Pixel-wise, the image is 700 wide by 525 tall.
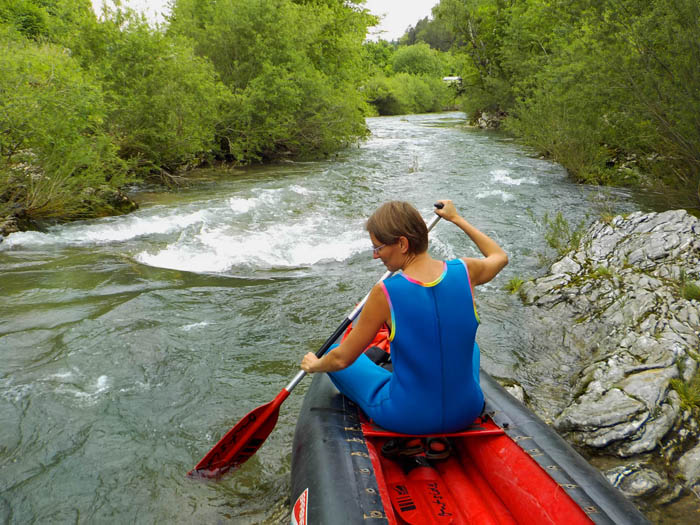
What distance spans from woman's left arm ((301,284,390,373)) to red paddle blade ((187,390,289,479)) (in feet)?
2.58

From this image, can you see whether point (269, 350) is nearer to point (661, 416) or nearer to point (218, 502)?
point (218, 502)

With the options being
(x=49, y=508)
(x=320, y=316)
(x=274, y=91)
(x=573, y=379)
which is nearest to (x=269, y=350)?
(x=320, y=316)

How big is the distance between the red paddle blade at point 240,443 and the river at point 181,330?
0.27 feet

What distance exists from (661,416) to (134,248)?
616 centimetres

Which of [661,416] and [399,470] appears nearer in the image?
[399,470]

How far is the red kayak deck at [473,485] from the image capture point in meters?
1.95

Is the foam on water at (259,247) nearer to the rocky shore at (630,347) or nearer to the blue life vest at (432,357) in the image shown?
the rocky shore at (630,347)

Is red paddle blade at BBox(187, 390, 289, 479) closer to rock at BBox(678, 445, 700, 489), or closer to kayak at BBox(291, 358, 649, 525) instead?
kayak at BBox(291, 358, 649, 525)

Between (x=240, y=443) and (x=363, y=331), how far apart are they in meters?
1.28

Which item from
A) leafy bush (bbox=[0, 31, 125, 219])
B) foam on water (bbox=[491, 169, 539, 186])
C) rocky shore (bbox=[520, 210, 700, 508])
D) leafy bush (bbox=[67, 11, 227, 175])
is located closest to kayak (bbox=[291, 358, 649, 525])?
rocky shore (bbox=[520, 210, 700, 508])

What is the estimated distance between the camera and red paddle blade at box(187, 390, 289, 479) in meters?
2.88

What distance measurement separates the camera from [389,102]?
3834 centimetres

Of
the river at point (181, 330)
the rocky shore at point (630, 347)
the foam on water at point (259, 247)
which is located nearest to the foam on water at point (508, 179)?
the river at point (181, 330)

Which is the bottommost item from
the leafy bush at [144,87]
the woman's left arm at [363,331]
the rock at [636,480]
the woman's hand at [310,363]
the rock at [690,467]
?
the rock at [636,480]
